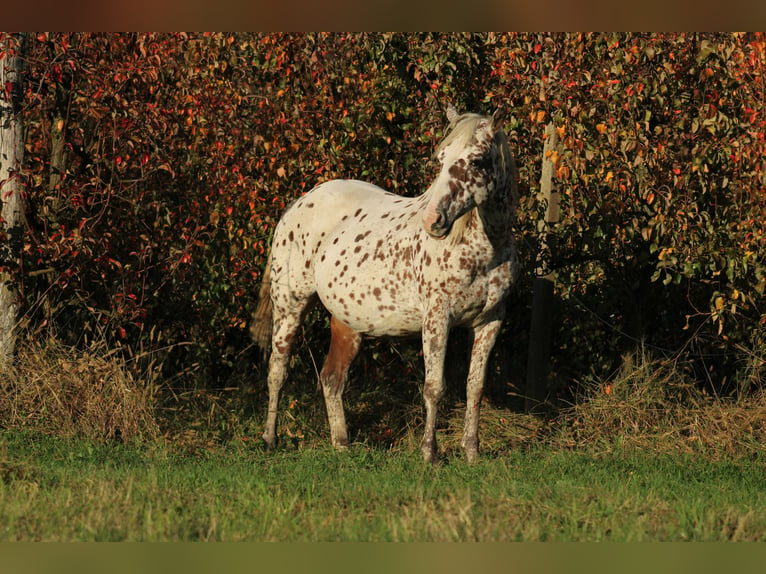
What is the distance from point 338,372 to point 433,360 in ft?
4.22

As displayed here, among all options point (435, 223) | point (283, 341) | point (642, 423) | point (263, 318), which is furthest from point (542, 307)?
point (435, 223)

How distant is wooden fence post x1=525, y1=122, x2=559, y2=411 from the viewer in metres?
8.01

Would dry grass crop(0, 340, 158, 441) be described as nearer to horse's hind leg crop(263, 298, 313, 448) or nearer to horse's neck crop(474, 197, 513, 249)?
horse's hind leg crop(263, 298, 313, 448)

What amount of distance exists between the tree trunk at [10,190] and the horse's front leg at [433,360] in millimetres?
3435

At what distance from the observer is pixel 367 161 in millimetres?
8430

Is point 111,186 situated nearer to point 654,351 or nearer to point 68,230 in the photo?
point 68,230

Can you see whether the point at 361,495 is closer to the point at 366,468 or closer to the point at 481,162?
the point at 366,468

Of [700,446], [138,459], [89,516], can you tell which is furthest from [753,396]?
[89,516]

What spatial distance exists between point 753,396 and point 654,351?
117 cm

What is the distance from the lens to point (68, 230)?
7.96 metres

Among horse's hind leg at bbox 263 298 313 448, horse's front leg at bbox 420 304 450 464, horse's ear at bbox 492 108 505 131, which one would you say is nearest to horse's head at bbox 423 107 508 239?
horse's ear at bbox 492 108 505 131

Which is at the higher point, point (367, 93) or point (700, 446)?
point (367, 93)

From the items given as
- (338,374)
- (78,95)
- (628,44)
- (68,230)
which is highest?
(628,44)

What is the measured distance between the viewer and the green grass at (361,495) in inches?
173
